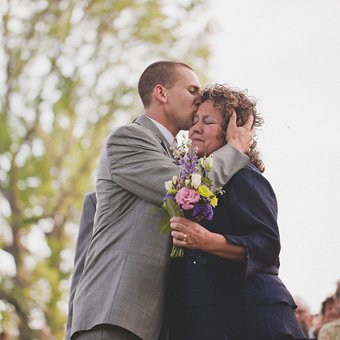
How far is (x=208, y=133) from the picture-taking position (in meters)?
5.70

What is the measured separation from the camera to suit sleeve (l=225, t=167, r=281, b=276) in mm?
5078

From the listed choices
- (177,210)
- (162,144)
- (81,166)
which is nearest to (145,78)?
(162,144)

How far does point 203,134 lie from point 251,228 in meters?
0.78

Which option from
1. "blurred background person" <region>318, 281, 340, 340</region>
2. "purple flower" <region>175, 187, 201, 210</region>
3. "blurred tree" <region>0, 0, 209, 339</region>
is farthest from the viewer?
"blurred tree" <region>0, 0, 209, 339</region>

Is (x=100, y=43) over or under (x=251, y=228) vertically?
over

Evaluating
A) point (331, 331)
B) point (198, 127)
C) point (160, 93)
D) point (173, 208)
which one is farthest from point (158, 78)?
point (331, 331)

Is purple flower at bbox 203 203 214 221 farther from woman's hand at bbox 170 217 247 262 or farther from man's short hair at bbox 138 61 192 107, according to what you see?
man's short hair at bbox 138 61 192 107

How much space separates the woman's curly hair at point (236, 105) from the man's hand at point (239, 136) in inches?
1.8

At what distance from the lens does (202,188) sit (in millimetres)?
4934

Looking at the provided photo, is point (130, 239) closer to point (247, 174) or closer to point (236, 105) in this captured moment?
point (247, 174)

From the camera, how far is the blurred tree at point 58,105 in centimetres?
2047

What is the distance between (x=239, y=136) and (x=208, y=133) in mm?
→ 191

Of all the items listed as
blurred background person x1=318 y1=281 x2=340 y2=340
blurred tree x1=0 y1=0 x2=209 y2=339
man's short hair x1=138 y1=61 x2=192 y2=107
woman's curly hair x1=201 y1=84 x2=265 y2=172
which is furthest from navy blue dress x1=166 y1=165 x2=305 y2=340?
blurred tree x1=0 y1=0 x2=209 y2=339

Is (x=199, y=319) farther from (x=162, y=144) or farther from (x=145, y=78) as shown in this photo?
(x=145, y=78)
